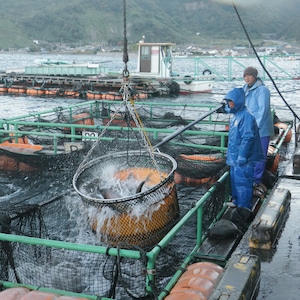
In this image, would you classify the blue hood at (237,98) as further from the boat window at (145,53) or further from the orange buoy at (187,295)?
the boat window at (145,53)

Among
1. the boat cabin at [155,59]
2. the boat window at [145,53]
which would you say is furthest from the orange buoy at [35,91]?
the boat window at [145,53]

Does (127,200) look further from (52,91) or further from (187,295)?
(52,91)

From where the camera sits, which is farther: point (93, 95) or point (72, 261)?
point (93, 95)

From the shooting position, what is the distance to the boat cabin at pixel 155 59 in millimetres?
37531

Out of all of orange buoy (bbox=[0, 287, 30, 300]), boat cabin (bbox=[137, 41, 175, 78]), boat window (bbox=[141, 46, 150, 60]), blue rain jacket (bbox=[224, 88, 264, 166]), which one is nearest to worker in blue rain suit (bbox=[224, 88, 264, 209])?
blue rain jacket (bbox=[224, 88, 264, 166])

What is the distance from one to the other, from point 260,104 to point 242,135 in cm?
125

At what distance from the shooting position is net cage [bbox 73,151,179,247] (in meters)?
6.36

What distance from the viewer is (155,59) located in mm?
38594

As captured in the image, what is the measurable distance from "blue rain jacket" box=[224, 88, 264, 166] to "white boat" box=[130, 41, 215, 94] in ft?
102

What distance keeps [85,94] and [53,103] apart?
9.92 feet

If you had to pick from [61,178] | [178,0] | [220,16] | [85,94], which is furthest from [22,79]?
[178,0]

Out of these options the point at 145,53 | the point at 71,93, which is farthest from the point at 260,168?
the point at 145,53

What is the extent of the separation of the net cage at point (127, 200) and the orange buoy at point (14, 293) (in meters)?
1.74

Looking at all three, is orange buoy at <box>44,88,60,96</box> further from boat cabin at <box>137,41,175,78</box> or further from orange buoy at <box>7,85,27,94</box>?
boat cabin at <box>137,41,175,78</box>
